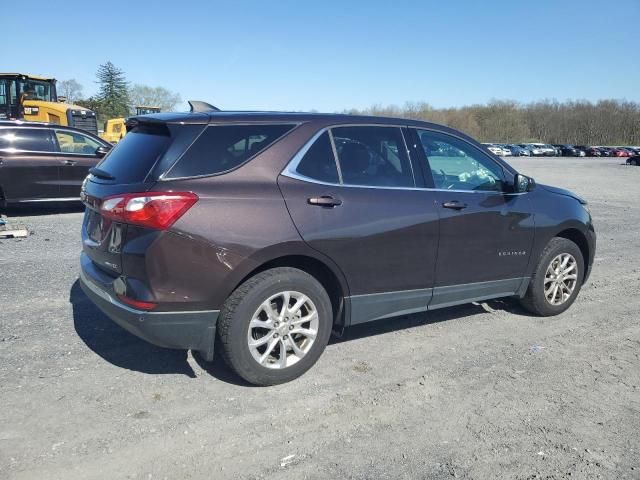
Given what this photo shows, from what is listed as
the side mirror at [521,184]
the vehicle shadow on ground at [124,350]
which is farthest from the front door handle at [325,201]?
the side mirror at [521,184]

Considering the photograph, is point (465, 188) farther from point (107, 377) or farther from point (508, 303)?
point (107, 377)

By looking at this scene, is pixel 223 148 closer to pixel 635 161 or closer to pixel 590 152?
pixel 635 161

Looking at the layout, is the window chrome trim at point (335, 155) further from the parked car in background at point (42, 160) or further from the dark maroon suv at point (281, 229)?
the parked car in background at point (42, 160)

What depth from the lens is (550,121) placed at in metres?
104

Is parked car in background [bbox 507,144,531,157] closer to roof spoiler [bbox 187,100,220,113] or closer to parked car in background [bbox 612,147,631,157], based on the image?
parked car in background [bbox 612,147,631,157]

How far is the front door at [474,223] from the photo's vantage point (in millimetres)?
4340

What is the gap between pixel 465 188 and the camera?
14.9 ft

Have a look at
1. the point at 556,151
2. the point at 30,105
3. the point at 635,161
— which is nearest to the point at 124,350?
the point at 30,105

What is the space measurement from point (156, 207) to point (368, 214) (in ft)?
4.89

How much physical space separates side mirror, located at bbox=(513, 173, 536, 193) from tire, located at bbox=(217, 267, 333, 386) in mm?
2159

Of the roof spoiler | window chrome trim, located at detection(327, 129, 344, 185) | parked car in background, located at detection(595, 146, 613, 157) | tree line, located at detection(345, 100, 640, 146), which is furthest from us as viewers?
tree line, located at detection(345, 100, 640, 146)

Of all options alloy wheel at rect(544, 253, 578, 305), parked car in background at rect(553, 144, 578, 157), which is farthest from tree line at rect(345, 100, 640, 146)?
alloy wheel at rect(544, 253, 578, 305)

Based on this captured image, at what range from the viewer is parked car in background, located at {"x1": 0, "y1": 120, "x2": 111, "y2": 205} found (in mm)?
9734

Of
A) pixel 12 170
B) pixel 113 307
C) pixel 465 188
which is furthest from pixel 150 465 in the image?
pixel 12 170
